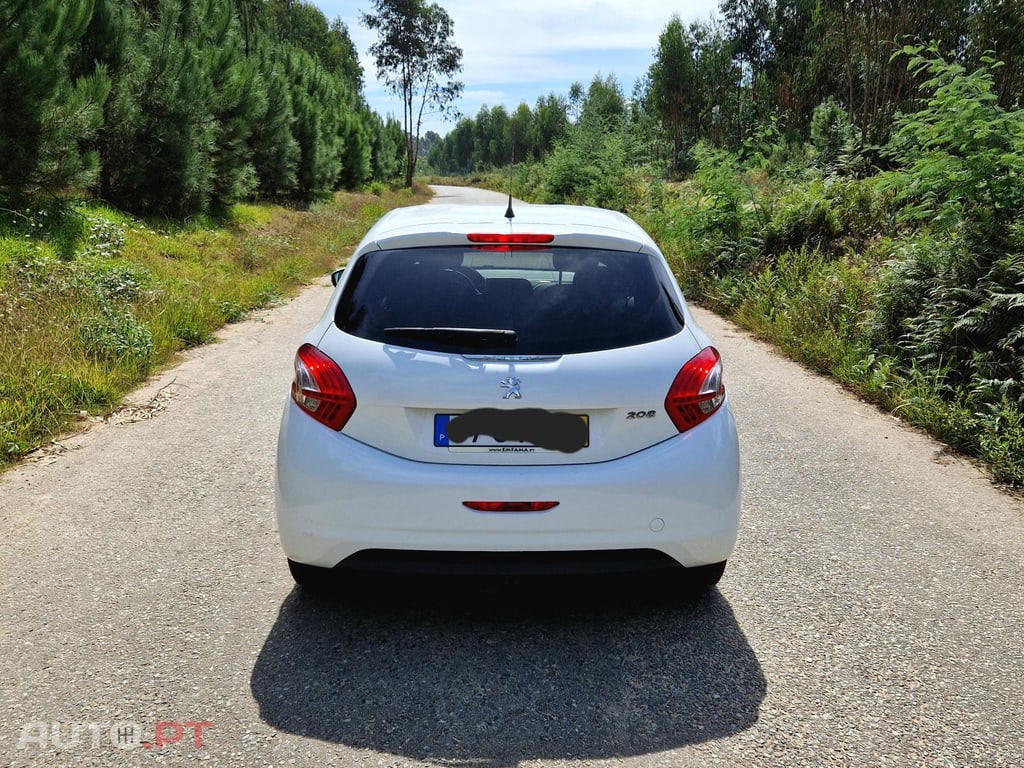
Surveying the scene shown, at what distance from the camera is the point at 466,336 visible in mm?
3012

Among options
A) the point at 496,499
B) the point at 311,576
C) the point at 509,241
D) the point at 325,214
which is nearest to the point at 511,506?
the point at 496,499

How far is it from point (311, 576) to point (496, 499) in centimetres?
95

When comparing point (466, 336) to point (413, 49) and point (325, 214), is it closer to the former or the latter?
point (325, 214)

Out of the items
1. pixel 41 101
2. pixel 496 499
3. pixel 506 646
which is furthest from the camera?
pixel 41 101

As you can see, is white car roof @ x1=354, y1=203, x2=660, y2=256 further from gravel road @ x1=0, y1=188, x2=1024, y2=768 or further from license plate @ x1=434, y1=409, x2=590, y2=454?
gravel road @ x1=0, y1=188, x2=1024, y2=768

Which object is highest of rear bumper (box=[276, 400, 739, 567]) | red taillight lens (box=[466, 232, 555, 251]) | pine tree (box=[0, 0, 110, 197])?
pine tree (box=[0, 0, 110, 197])

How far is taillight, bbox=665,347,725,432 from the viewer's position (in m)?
2.99

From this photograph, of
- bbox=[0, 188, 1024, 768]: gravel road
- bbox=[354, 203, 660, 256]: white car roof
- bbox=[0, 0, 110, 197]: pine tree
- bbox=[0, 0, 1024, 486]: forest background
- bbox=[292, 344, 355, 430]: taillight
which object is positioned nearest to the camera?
bbox=[0, 188, 1024, 768]: gravel road

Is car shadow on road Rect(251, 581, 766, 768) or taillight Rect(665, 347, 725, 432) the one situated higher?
taillight Rect(665, 347, 725, 432)

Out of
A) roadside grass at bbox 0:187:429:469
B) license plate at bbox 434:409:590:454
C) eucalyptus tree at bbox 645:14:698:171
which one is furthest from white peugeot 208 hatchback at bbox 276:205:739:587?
eucalyptus tree at bbox 645:14:698:171

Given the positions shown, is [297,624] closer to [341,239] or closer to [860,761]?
[860,761]

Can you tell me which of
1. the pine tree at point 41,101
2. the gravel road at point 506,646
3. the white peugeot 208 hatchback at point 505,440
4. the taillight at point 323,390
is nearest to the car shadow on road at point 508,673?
the gravel road at point 506,646

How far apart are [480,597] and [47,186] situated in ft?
34.2

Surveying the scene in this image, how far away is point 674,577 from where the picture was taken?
332cm
